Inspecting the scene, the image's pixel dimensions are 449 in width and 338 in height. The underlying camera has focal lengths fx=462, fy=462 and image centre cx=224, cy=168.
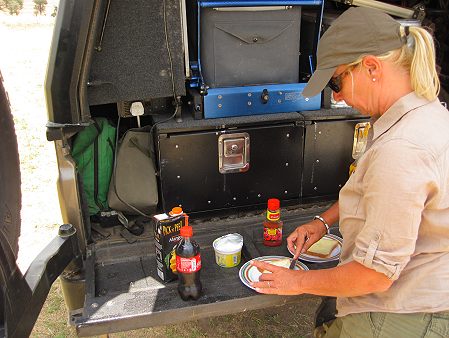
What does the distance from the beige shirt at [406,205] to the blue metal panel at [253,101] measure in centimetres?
101

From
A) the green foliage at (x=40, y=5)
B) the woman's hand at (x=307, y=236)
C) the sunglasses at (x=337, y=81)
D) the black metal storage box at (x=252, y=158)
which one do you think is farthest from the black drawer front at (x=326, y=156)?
the green foliage at (x=40, y=5)

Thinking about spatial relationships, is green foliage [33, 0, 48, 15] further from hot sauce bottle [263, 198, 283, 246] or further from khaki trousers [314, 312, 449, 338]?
khaki trousers [314, 312, 449, 338]

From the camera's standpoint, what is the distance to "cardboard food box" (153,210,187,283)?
2.04 metres

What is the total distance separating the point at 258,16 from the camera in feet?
8.08

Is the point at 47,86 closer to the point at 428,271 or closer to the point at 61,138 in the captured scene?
the point at 61,138

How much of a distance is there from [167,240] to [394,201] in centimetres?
106

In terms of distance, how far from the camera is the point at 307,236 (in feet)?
7.10

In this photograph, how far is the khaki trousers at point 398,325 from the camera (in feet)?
5.24

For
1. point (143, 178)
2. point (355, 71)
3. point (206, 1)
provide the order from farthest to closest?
point (143, 178) < point (206, 1) < point (355, 71)

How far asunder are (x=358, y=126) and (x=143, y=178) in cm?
125

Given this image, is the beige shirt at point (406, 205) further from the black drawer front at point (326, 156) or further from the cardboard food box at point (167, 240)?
the black drawer front at point (326, 156)

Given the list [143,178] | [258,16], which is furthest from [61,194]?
[258,16]

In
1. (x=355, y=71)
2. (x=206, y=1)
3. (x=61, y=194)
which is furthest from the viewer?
(x=206, y=1)

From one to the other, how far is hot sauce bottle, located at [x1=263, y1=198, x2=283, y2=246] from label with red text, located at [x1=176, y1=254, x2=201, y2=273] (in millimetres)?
526
